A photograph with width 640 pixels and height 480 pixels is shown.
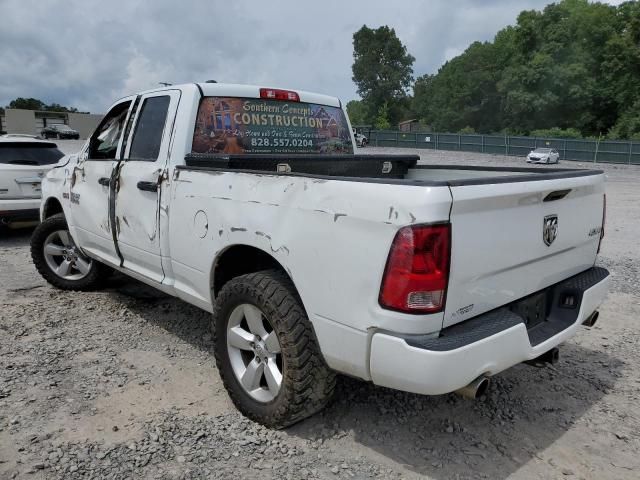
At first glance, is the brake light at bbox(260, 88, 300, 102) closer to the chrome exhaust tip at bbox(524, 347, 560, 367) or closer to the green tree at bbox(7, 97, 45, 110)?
the chrome exhaust tip at bbox(524, 347, 560, 367)

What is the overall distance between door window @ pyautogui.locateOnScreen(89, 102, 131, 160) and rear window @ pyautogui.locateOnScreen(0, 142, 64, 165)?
376 cm

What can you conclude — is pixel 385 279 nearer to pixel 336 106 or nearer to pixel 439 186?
pixel 439 186

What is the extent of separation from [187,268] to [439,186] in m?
1.94

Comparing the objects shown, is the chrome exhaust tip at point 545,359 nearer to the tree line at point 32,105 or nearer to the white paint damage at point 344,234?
the white paint damage at point 344,234

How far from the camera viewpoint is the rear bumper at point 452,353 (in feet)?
7.50

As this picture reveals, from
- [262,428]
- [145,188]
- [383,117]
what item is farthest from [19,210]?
[383,117]

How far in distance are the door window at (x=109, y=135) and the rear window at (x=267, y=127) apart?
101 centimetres

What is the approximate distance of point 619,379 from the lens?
3768 millimetres

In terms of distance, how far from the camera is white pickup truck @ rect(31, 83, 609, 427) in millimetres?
2338

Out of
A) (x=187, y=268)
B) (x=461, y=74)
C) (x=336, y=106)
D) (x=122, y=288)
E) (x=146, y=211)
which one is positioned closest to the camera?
(x=187, y=268)

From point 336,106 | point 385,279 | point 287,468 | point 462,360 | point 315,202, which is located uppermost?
point 336,106

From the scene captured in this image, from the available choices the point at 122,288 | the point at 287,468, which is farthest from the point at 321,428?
the point at 122,288

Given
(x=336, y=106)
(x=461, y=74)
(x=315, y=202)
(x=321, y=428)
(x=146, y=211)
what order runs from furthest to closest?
(x=461, y=74), (x=336, y=106), (x=146, y=211), (x=321, y=428), (x=315, y=202)

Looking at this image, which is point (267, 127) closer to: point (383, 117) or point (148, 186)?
point (148, 186)
